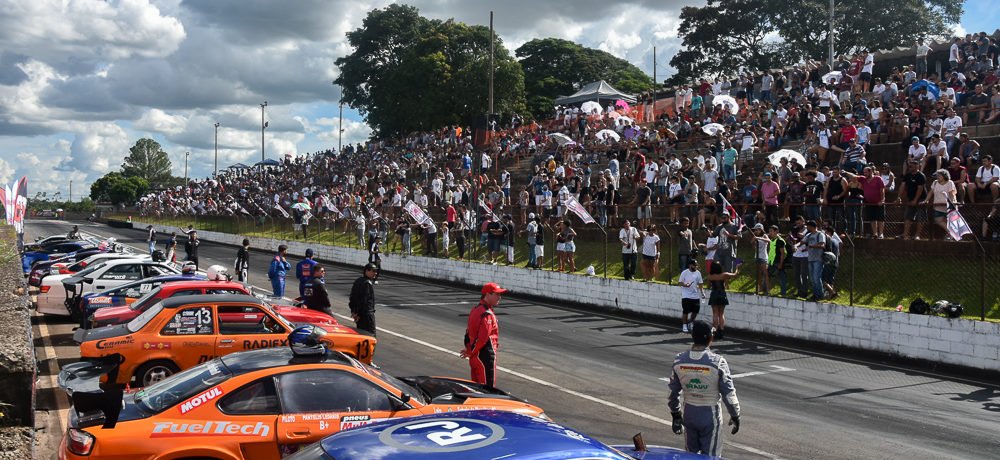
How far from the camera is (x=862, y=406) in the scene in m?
11.0

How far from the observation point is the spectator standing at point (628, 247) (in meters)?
20.9

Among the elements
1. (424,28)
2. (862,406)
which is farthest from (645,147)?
(424,28)

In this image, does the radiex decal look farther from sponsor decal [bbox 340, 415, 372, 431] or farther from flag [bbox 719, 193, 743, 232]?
flag [bbox 719, 193, 743, 232]

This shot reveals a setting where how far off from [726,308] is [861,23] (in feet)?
148

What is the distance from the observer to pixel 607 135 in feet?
102

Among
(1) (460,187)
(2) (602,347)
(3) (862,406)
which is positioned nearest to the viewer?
(3) (862,406)

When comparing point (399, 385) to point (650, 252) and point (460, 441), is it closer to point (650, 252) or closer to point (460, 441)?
point (460, 441)

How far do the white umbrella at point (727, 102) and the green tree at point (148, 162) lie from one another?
460 feet

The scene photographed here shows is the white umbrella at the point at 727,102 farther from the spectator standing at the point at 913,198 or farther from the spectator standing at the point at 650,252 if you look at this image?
the spectator standing at the point at 913,198

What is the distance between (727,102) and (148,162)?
145 metres

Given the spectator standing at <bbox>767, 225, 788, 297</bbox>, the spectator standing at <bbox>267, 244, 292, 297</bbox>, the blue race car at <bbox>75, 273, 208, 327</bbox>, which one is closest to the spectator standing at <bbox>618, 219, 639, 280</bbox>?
the spectator standing at <bbox>767, 225, 788, 297</bbox>

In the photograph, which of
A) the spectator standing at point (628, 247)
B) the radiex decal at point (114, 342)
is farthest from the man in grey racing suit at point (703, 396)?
the spectator standing at point (628, 247)

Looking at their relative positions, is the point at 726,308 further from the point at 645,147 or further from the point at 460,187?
the point at 460,187

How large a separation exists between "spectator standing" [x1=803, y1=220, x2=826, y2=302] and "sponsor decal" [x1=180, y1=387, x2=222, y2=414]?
12984mm
